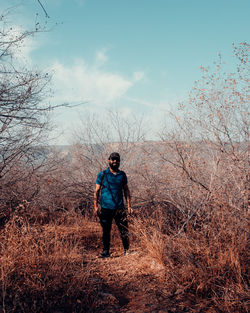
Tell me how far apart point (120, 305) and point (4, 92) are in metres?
4.50

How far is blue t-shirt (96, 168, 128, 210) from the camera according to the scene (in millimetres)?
4754

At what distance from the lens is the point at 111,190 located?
4777mm

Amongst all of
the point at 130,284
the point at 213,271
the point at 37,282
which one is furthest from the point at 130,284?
the point at 37,282

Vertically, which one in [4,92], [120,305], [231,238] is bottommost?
[120,305]

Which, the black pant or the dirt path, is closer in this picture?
the dirt path

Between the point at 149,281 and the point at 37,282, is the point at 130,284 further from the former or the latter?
the point at 37,282

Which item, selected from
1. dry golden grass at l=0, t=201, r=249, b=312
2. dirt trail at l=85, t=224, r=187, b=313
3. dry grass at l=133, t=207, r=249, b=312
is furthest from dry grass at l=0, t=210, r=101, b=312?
dry grass at l=133, t=207, r=249, b=312

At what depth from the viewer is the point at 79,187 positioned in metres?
7.88

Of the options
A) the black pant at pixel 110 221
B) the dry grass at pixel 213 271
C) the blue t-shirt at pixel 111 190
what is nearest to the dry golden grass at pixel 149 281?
the dry grass at pixel 213 271

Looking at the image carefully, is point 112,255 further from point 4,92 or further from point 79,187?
point 4,92

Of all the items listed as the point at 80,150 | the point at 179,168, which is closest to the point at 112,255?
the point at 179,168

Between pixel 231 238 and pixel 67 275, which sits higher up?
pixel 231 238

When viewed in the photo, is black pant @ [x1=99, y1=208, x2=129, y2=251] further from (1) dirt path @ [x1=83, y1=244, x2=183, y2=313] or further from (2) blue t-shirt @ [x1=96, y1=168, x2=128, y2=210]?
(1) dirt path @ [x1=83, y1=244, x2=183, y2=313]

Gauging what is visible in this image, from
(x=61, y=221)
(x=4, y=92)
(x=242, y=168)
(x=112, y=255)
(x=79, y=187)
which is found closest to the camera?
(x=242, y=168)
